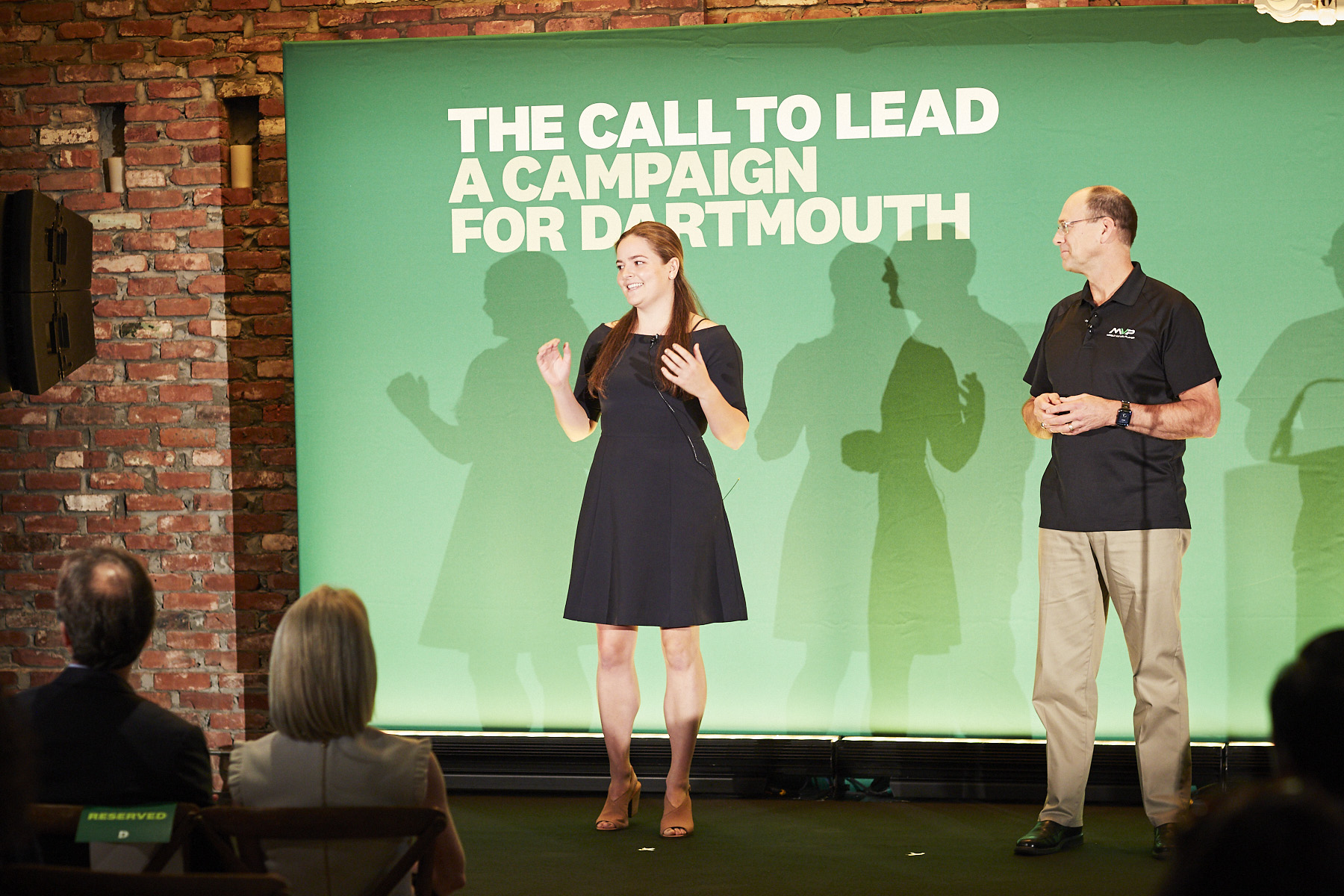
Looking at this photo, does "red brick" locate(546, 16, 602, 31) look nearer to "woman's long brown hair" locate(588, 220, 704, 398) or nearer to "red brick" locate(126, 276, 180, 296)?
"woman's long brown hair" locate(588, 220, 704, 398)

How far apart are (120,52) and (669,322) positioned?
104 inches

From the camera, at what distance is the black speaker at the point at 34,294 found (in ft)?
11.1

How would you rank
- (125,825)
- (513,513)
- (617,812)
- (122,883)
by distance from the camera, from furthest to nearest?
(513,513), (617,812), (125,825), (122,883)

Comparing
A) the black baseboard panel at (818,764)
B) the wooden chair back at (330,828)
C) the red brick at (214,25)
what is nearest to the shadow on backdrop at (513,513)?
the black baseboard panel at (818,764)

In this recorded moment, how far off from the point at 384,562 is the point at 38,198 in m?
1.64

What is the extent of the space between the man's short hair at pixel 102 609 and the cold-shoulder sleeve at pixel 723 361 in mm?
1903

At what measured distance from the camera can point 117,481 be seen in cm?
479

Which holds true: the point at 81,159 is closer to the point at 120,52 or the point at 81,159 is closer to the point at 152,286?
the point at 120,52

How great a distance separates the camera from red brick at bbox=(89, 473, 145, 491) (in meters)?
4.79

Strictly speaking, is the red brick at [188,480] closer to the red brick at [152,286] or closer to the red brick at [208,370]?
the red brick at [208,370]

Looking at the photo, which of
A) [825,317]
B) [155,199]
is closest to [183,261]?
[155,199]

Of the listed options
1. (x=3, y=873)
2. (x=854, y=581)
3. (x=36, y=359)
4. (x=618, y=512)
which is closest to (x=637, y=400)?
(x=618, y=512)

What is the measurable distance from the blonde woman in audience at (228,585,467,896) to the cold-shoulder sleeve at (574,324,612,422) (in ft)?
6.33

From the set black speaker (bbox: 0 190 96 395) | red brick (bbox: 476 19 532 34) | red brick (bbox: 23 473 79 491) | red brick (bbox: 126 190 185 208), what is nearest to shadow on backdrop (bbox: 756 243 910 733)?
red brick (bbox: 476 19 532 34)
